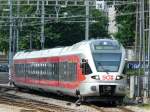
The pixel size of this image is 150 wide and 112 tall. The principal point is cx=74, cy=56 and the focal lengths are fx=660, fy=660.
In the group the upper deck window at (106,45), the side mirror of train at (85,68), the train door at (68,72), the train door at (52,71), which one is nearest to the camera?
the side mirror of train at (85,68)

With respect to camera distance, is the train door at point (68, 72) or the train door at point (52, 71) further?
the train door at point (52, 71)

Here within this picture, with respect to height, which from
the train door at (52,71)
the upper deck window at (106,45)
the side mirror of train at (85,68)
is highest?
the upper deck window at (106,45)

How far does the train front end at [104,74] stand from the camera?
2794cm

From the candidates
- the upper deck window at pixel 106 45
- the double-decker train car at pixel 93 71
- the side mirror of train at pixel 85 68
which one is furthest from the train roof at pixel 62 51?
the side mirror of train at pixel 85 68

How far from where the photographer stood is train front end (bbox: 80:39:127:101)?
2794cm

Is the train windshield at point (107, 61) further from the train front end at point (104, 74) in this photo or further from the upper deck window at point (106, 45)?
the upper deck window at point (106, 45)

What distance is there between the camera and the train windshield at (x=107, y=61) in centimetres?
2809

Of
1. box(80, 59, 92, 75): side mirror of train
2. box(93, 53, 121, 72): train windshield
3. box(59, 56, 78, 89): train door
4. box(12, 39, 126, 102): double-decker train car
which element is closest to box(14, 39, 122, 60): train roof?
box(12, 39, 126, 102): double-decker train car

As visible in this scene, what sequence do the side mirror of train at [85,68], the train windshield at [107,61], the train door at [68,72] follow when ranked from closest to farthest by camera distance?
the train windshield at [107,61], the side mirror of train at [85,68], the train door at [68,72]

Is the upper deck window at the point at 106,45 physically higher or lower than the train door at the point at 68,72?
higher

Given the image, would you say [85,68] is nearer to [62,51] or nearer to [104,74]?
[104,74]

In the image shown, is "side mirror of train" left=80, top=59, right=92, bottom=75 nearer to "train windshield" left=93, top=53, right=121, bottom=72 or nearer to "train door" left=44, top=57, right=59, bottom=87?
"train windshield" left=93, top=53, right=121, bottom=72

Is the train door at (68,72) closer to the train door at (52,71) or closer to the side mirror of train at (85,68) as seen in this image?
the train door at (52,71)

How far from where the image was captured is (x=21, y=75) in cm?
4588
